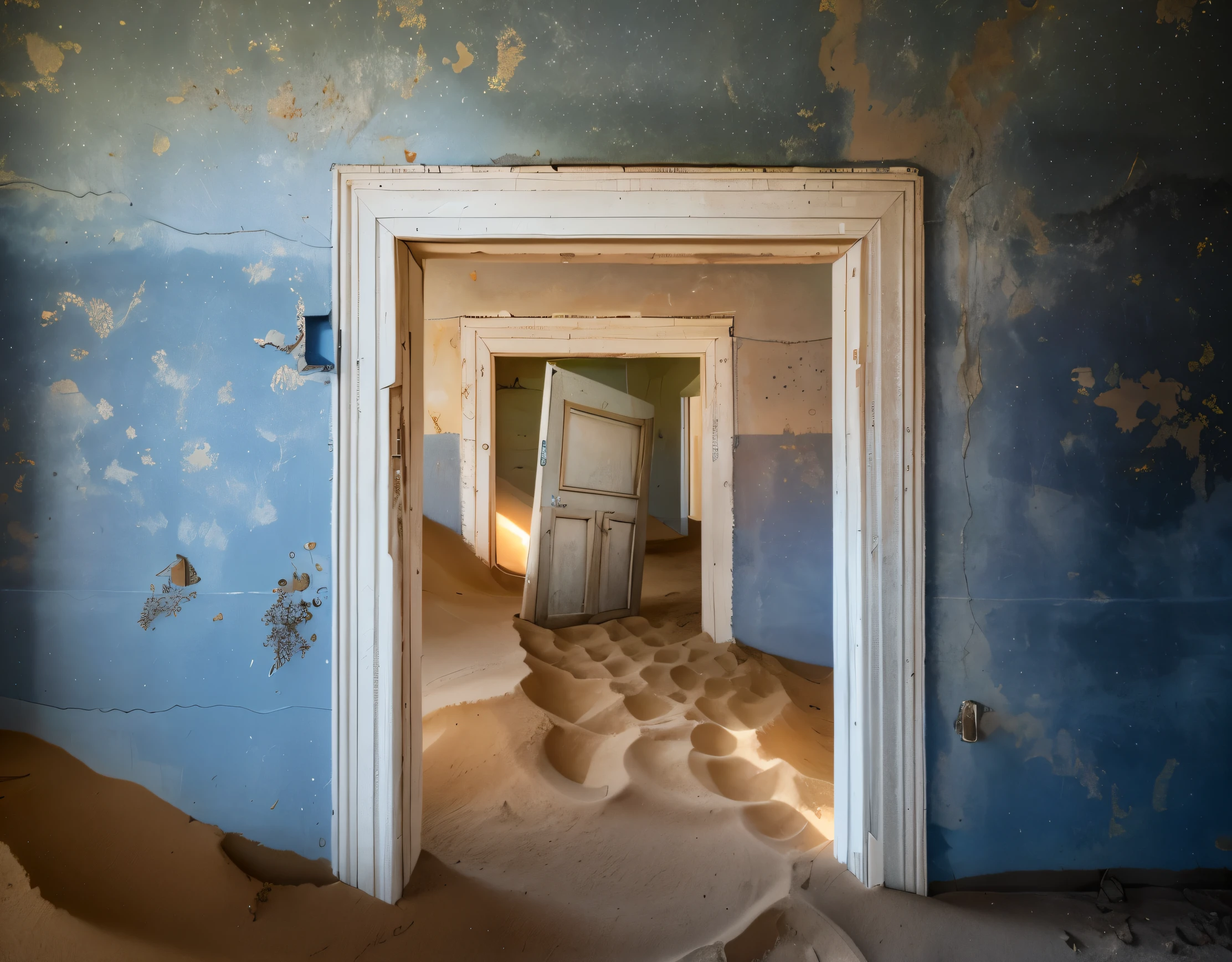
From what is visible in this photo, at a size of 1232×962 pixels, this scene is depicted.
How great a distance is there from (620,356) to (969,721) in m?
2.67

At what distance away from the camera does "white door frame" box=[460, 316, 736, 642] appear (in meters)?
3.46

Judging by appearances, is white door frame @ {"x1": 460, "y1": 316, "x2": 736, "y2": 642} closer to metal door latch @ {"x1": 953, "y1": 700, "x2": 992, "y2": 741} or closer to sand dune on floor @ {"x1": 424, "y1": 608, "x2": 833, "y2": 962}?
sand dune on floor @ {"x1": 424, "y1": 608, "x2": 833, "y2": 962}

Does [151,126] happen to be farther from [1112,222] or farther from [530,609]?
[530,609]

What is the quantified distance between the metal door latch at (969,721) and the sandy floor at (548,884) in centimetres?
41

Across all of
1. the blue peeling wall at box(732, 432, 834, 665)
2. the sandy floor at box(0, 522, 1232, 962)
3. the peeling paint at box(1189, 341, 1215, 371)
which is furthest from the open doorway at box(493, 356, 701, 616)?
the peeling paint at box(1189, 341, 1215, 371)

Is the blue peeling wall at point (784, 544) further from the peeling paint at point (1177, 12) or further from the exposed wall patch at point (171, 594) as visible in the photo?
the exposed wall patch at point (171, 594)

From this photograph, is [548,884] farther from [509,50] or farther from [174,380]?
[509,50]

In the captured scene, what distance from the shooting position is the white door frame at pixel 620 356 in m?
3.46

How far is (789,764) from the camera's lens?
89.1 inches

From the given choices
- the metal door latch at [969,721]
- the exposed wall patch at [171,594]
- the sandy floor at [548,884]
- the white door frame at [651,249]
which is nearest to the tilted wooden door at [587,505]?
the sandy floor at [548,884]

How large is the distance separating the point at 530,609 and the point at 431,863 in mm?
2014

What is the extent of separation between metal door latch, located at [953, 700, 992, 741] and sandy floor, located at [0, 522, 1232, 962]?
41 cm

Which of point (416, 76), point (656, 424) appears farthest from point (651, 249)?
point (656, 424)

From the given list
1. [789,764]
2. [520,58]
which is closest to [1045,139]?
[520,58]
